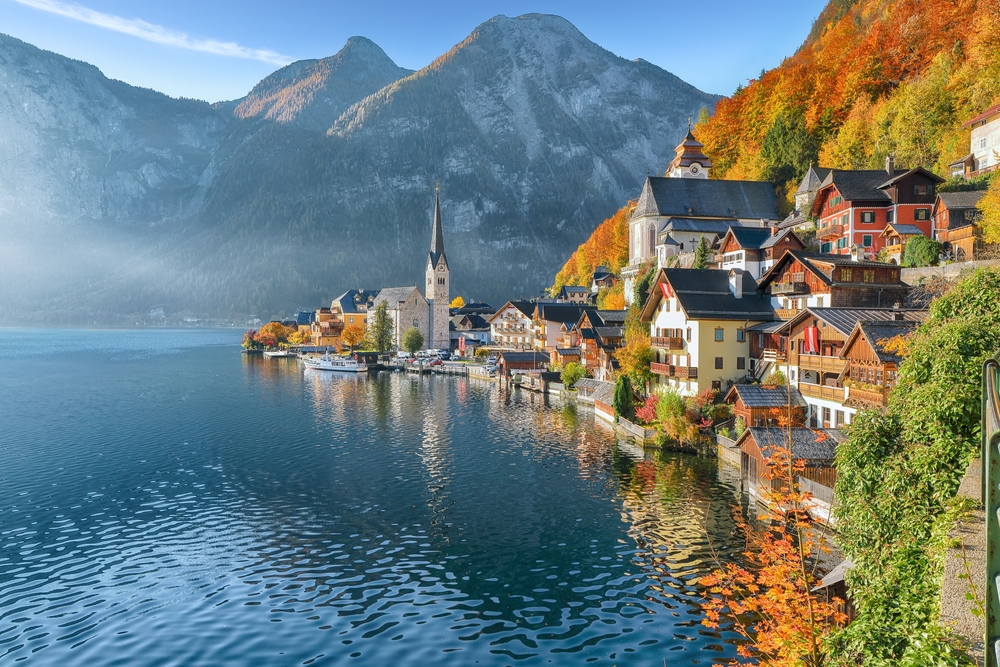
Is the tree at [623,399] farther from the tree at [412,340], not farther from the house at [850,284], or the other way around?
the tree at [412,340]

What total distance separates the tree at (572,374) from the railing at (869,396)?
49.6 m

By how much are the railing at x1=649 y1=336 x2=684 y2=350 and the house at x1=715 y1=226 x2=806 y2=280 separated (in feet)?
47.8

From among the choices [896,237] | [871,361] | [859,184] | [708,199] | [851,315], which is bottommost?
[871,361]

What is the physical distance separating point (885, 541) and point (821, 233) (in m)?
63.0

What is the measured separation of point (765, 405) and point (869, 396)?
8768mm

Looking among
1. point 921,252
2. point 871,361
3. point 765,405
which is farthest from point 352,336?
point 871,361

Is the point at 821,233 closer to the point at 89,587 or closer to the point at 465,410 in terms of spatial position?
the point at 465,410

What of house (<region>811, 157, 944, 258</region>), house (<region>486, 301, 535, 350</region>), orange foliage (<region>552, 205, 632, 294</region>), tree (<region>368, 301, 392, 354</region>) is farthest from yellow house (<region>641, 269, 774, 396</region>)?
tree (<region>368, 301, 392, 354</region>)

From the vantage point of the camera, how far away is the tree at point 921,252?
55.6 meters

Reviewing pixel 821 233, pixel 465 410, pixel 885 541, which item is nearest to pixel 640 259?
pixel 821 233

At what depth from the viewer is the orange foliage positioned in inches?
5295

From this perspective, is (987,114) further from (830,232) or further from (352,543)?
(352,543)

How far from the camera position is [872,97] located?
93.8 m

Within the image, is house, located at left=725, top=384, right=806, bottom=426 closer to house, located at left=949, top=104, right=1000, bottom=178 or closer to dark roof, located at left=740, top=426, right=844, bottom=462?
dark roof, located at left=740, top=426, right=844, bottom=462
